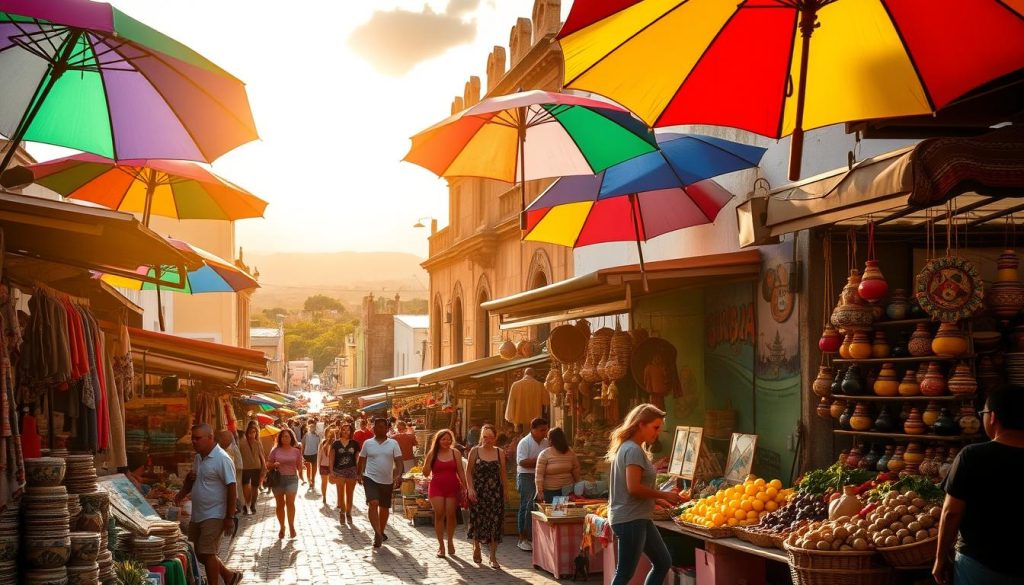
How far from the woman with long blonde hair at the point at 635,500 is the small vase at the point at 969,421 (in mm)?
2151

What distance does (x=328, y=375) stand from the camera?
149500mm

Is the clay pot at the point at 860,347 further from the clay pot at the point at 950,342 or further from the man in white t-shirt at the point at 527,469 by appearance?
the man in white t-shirt at the point at 527,469

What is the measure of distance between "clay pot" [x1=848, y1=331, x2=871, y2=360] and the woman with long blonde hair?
5.68 feet

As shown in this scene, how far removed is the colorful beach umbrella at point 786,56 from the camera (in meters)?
5.06

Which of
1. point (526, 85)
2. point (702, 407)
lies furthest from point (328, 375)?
point (702, 407)

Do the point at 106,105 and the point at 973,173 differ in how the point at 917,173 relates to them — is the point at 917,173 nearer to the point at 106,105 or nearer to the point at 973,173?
the point at 973,173

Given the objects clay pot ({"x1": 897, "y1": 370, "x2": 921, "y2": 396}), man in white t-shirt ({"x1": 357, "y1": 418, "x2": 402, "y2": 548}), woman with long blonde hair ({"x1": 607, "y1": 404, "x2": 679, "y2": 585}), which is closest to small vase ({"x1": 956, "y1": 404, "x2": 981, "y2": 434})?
clay pot ({"x1": 897, "y1": 370, "x2": 921, "y2": 396})

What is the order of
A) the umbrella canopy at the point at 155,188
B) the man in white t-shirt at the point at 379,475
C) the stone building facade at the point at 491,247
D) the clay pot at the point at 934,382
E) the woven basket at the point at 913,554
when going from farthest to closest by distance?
the stone building facade at the point at 491,247 < the man in white t-shirt at the point at 379,475 < the umbrella canopy at the point at 155,188 < the clay pot at the point at 934,382 < the woven basket at the point at 913,554

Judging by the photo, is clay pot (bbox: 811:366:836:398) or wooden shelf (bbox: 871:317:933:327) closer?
wooden shelf (bbox: 871:317:933:327)

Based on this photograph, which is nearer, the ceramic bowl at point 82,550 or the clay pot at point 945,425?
the ceramic bowl at point 82,550

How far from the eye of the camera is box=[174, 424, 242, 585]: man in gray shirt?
10.1m

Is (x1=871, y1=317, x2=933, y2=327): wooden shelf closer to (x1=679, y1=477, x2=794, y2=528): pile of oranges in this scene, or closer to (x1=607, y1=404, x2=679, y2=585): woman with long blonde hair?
(x1=679, y1=477, x2=794, y2=528): pile of oranges

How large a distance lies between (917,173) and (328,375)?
5790 inches

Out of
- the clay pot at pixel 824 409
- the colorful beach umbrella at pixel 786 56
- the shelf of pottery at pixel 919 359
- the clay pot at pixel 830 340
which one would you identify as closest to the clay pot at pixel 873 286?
the shelf of pottery at pixel 919 359
